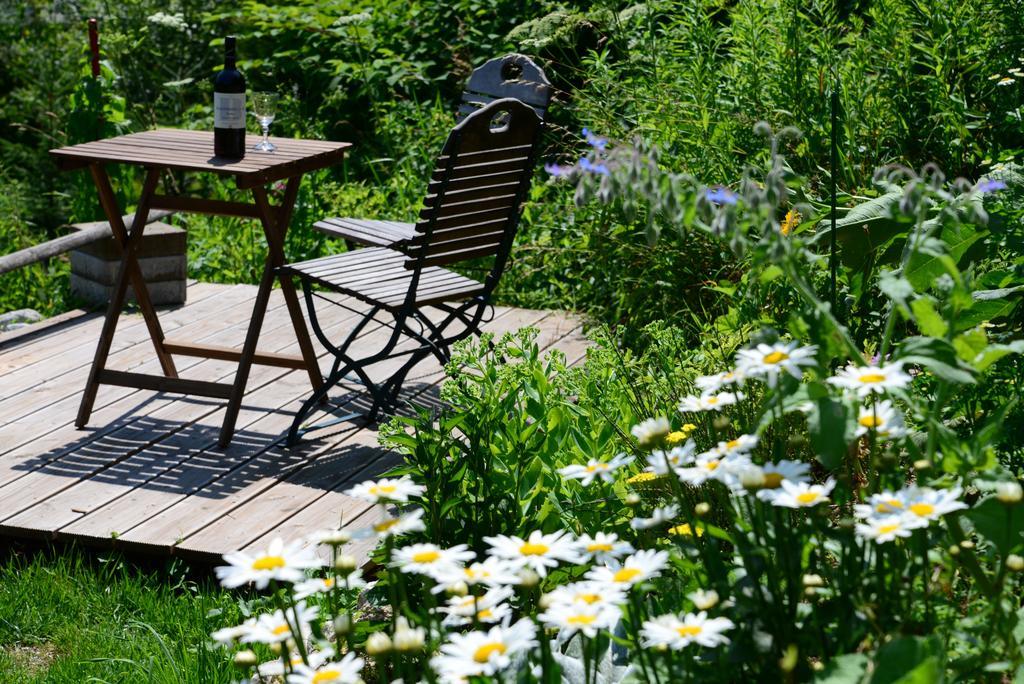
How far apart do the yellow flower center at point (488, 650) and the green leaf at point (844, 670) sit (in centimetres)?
38

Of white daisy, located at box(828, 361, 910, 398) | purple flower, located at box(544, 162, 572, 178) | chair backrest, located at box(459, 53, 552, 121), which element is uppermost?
white daisy, located at box(828, 361, 910, 398)

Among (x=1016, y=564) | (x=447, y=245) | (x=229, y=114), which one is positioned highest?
(x=229, y=114)

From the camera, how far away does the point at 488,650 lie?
1.39m

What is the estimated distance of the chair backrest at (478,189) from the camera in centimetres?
390

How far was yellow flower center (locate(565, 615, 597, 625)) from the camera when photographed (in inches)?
54.6

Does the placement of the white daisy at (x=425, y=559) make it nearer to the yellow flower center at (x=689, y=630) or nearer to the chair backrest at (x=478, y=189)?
the yellow flower center at (x=689, y=630)

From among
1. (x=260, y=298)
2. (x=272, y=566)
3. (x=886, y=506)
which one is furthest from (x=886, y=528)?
(x=260, y=298)

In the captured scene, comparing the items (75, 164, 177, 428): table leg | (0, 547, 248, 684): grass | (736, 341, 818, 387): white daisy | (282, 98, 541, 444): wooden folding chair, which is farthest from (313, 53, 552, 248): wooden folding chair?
(736, 341, 818, 387): white daisy

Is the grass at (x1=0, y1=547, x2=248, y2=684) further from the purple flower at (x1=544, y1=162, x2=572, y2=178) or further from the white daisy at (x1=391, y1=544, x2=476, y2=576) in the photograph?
the purple flower at (x1=544, y1=162, x2=572, y2=178)

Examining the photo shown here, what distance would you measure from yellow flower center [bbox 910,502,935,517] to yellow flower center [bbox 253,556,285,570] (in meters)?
0.78

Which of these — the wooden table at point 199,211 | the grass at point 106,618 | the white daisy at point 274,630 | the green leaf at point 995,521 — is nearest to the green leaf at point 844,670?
the green leaf at point 995,521

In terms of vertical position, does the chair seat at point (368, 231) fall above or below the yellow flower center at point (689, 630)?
below

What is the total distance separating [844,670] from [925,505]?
0.22 metres

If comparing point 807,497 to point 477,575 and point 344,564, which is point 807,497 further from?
point 344,564
